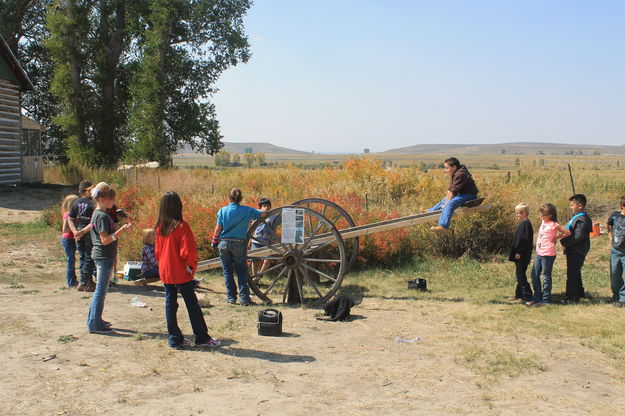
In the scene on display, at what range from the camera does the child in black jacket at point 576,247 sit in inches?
339

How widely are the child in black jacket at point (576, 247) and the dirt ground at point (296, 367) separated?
0.71 meters

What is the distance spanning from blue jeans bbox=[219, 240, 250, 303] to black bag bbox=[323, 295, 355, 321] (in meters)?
1.39

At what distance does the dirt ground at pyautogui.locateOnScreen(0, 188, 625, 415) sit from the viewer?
191 inches

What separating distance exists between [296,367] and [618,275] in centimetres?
536

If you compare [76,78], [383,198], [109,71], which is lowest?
[383,198]

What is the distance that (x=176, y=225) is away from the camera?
606 centimetres

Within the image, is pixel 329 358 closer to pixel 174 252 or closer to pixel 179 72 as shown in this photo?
pixel 174 252

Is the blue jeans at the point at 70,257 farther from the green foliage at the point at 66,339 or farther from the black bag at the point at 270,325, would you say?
the black bag at the point at 270,325

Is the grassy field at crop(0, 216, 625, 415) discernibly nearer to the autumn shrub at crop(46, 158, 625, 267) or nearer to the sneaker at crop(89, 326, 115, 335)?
the sneaker at crop(89, 326, 115, 335)

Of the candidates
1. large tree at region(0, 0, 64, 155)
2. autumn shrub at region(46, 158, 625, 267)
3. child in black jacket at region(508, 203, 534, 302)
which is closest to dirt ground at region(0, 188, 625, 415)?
child in black jacket at region(508, 203, 534, 302)

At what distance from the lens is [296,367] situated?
581cm

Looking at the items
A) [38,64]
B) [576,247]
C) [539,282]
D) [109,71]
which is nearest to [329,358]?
[539,282]

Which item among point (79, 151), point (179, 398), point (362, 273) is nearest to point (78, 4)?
point (79, 151)

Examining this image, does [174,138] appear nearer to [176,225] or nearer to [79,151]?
[79,151]
